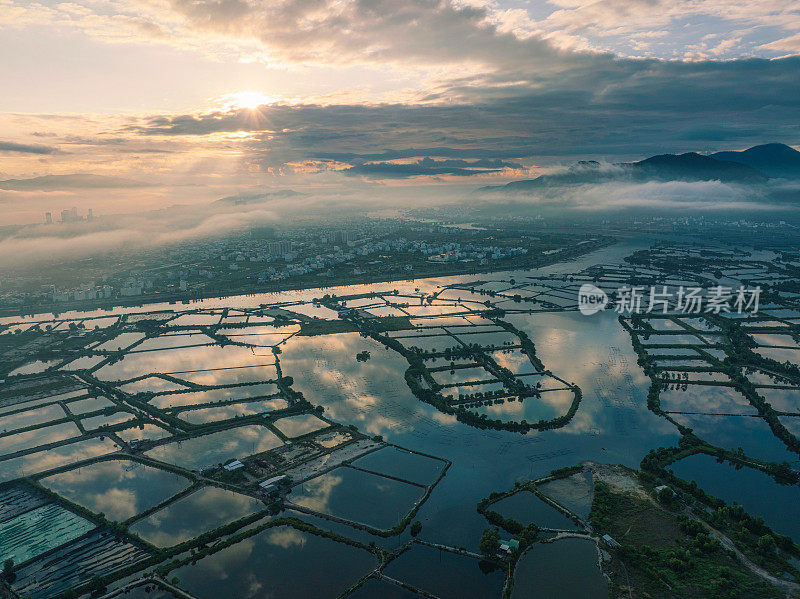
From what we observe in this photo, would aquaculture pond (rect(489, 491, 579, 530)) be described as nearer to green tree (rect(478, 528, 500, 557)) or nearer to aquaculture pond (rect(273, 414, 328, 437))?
green tree (rect(478, 528, 500, 557))

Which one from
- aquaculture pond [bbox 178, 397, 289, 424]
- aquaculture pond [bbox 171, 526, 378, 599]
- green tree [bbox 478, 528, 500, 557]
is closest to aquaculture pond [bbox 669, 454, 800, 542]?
green tree [bbox 478, 528, 500, 557]

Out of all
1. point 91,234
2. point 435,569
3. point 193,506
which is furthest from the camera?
point 91,234

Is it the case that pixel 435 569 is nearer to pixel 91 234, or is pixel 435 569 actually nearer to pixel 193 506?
pixel 193 506

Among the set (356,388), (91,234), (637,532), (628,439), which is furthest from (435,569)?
(91,234)

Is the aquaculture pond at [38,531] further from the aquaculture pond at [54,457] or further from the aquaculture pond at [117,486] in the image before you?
the aquaculture pond at [54,457]

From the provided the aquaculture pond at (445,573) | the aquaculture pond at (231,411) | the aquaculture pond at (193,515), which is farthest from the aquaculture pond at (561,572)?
the aquaculture pond at (231,411)
